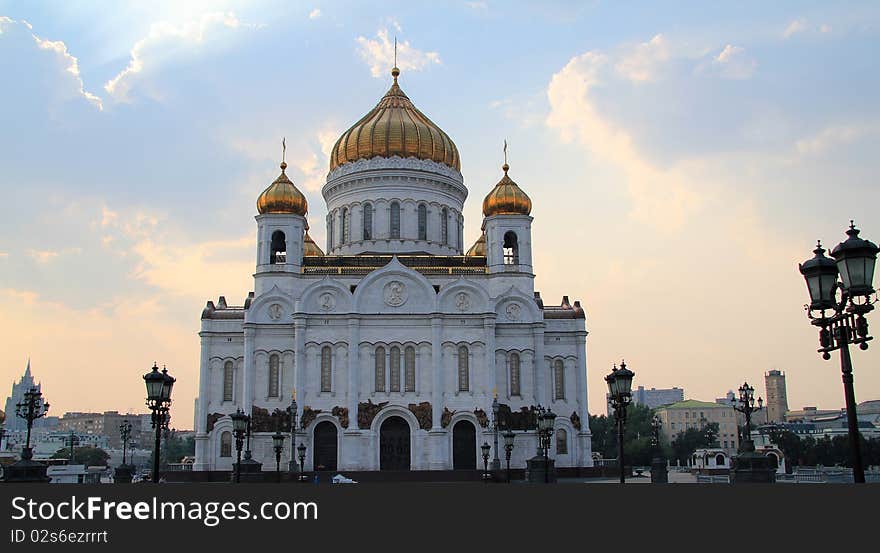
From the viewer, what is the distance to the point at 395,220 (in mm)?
47469

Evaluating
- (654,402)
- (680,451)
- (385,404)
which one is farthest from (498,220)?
(654,402)

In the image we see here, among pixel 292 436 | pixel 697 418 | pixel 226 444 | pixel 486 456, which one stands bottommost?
pixel 486 456

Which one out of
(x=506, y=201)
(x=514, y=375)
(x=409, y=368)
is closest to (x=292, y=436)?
(x=409, y=368)

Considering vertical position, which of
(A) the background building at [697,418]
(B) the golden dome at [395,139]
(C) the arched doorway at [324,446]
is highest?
(B) the golden dome at [395,139]

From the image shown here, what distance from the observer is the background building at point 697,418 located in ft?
347

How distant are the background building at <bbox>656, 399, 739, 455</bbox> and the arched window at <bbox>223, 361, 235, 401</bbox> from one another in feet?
238

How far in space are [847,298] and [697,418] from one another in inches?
4059

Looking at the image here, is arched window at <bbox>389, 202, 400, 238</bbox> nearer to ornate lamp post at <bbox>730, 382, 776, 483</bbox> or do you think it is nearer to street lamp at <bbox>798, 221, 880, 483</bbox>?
ornate lamp post at <bbox>730, 382, 776, 483</bbox>

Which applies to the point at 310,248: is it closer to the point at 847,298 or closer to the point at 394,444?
the point at 394,444

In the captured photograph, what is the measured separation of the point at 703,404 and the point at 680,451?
91.3ft

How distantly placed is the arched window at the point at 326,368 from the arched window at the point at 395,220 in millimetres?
7829

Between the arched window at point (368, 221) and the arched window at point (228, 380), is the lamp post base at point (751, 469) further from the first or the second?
the arched window at point (228, 380)

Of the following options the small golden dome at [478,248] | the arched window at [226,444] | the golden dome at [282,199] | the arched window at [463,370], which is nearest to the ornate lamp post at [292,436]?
the arched window at [226,444]

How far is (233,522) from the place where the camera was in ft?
33.0
